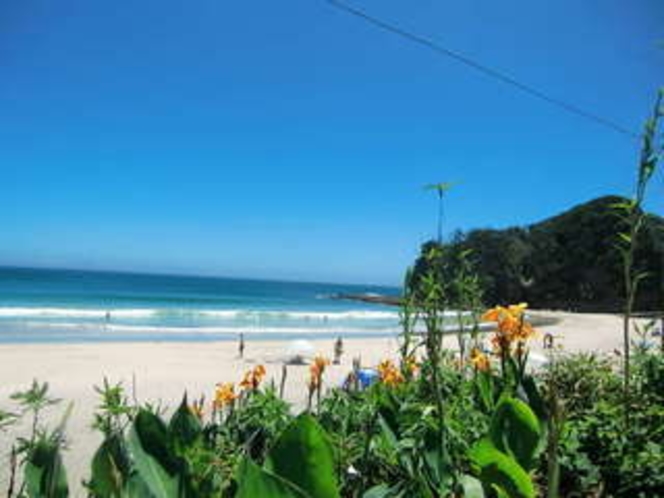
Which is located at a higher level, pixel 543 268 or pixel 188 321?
pixel 543 268

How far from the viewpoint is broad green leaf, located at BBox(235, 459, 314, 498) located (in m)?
0.71

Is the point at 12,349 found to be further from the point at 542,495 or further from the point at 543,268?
the point at 543,268

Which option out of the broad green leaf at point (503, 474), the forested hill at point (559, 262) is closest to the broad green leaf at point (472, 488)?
the broad green leaf at point (503, 474)

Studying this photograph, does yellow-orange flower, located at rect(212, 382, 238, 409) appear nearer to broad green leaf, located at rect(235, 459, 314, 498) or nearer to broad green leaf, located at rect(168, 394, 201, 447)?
broad green leaf, located at rect(168, 394, 201, 447)

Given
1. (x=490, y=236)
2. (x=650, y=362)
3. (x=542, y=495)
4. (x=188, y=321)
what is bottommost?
(x=188, y=321)

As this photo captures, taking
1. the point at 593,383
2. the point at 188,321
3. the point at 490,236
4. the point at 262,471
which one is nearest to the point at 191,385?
the point at 593,383

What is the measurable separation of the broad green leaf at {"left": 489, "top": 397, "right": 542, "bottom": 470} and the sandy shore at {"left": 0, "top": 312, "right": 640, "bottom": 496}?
2.31m

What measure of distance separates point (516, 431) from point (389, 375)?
1.09 meters

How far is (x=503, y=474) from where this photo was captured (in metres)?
1.07

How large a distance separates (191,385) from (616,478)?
7.42 metres

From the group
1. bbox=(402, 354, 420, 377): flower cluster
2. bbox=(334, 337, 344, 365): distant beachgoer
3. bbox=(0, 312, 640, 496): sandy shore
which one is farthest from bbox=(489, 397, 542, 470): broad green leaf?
bbox=(334, 337, 344, 365): distant beachgoer

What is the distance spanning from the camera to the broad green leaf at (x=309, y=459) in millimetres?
858

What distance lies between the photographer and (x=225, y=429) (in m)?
1.81

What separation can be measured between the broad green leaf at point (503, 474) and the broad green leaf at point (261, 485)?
0.52 meters
